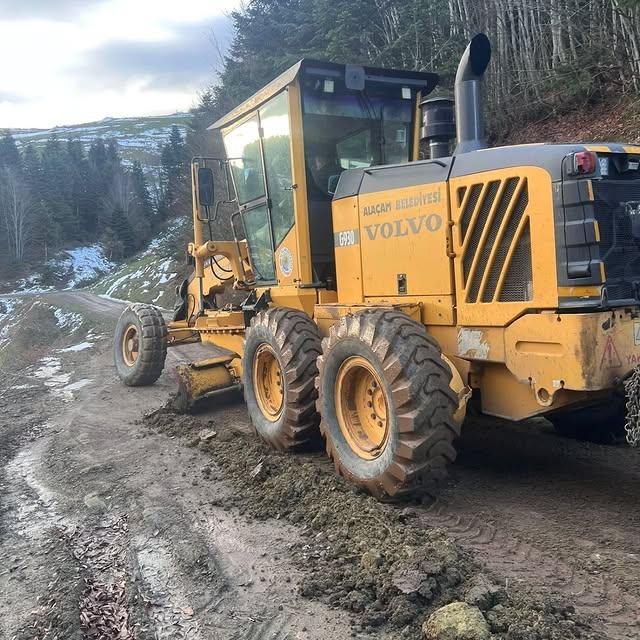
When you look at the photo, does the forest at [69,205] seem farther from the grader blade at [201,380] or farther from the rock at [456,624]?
the rock at [456,624]

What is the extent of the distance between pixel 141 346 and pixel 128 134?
493ft

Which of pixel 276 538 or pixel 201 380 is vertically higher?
pixel 201 380

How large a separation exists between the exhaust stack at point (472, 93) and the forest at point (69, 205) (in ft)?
168

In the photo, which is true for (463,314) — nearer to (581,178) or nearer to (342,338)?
(342,338)

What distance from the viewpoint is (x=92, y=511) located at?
15.1 ft

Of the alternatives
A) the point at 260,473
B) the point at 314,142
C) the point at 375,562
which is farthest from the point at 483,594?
the point at 314,142

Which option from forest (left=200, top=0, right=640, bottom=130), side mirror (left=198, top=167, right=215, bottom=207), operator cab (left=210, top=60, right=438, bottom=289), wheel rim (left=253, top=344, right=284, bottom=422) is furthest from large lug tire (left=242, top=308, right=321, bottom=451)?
forest (left=200, top=0, right=640, bottom=130)

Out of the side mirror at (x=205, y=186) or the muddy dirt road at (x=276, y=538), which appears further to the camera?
the side mirror at (x=205, y=186)

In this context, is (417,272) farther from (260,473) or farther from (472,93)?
(260,473)

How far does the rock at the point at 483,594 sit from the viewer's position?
2.80m

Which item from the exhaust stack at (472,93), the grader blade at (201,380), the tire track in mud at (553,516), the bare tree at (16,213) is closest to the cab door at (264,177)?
the grader blade at (201,380)

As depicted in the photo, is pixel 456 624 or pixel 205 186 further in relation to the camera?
pixel 205 186

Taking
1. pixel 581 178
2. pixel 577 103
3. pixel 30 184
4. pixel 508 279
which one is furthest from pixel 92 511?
pixel 30 184

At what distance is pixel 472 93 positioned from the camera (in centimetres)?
485
